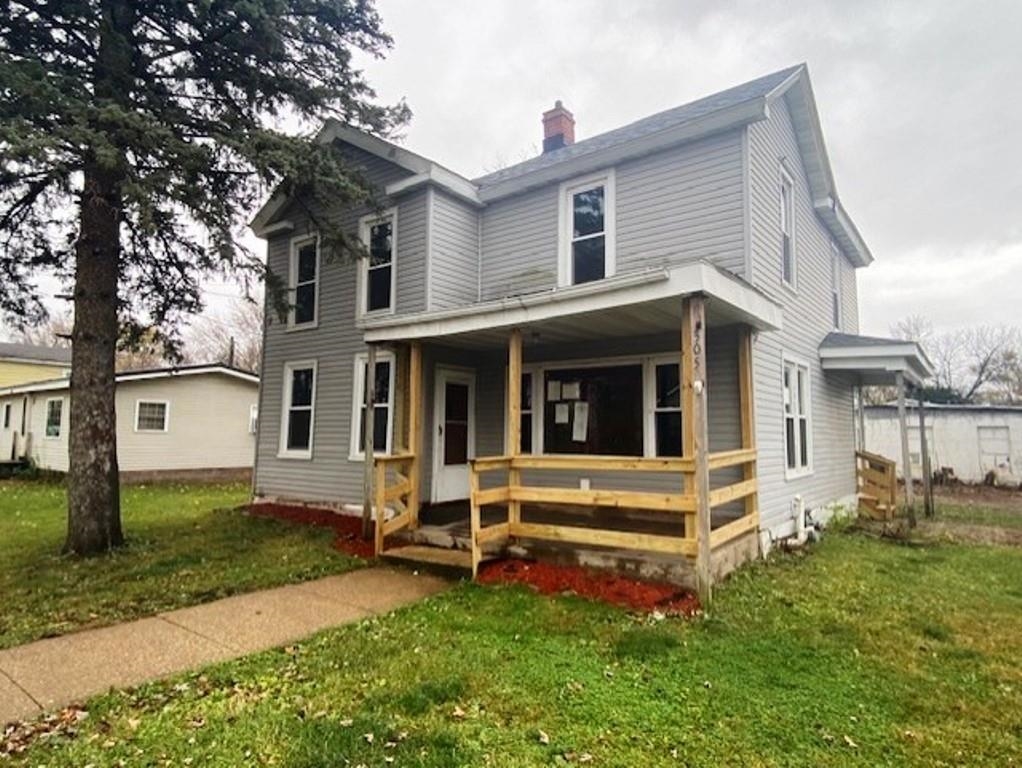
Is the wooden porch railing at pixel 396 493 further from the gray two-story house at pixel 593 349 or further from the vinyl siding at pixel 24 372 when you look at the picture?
the vinyl siding at pixel 24 372

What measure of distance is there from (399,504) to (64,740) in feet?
19.6

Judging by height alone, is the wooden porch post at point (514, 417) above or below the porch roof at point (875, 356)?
below

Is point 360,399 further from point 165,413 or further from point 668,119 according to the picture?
point 165,413

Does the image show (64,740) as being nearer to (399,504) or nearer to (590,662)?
(590,662)

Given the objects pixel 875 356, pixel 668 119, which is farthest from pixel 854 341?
pixel 668 119

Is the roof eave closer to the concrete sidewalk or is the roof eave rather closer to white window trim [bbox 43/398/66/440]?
the concrete sidewalk

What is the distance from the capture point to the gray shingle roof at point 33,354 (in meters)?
29.4

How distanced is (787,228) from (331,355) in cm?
844

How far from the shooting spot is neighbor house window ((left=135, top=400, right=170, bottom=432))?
17.7 m

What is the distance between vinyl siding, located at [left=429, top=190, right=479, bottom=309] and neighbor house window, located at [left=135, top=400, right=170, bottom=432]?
1340 cm

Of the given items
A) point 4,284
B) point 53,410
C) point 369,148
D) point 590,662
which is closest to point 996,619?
point 590,662

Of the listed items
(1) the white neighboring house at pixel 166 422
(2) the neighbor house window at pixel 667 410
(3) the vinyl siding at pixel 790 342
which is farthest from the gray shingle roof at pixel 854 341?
(1) the white neighboring house at pixel 166 422

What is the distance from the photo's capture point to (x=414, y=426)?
8.16 meters

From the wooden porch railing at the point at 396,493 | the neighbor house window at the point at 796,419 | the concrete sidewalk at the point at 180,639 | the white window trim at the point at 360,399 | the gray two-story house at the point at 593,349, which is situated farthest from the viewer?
the white window trim at the point at 360,399
